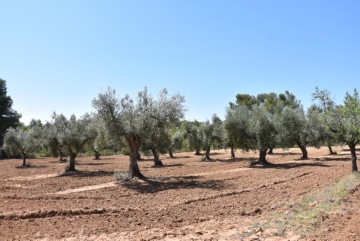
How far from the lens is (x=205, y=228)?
12273mm

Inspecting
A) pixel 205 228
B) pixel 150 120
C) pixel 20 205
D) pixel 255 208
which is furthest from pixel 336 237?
pixel 150 120

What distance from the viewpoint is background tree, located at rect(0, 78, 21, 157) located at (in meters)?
79.8

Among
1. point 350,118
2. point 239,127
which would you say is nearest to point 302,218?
point 350,118

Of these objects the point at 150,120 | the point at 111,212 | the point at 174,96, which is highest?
the point at 174,96

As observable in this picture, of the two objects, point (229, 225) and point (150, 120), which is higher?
point (150, 120)

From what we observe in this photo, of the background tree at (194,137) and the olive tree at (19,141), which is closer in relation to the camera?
the olive tree at (19,141)

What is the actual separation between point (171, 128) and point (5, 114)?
64.4 m

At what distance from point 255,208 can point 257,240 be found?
5.11m

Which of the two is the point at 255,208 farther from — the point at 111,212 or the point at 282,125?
the point at 282,125

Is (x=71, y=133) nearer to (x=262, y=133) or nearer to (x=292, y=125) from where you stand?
(x=262, y=133)

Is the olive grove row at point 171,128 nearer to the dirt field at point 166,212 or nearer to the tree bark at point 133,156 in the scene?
the tree bark at point 133,156

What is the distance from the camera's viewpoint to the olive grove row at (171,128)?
81.4ft

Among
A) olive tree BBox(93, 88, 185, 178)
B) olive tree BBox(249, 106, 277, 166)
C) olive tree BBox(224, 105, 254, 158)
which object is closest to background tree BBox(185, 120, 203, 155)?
olive tree BBox(224, 105, 254, 158)

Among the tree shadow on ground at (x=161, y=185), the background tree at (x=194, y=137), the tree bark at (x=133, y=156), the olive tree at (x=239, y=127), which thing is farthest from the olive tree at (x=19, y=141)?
the tree shadow on ground at (x=161, y=185)
